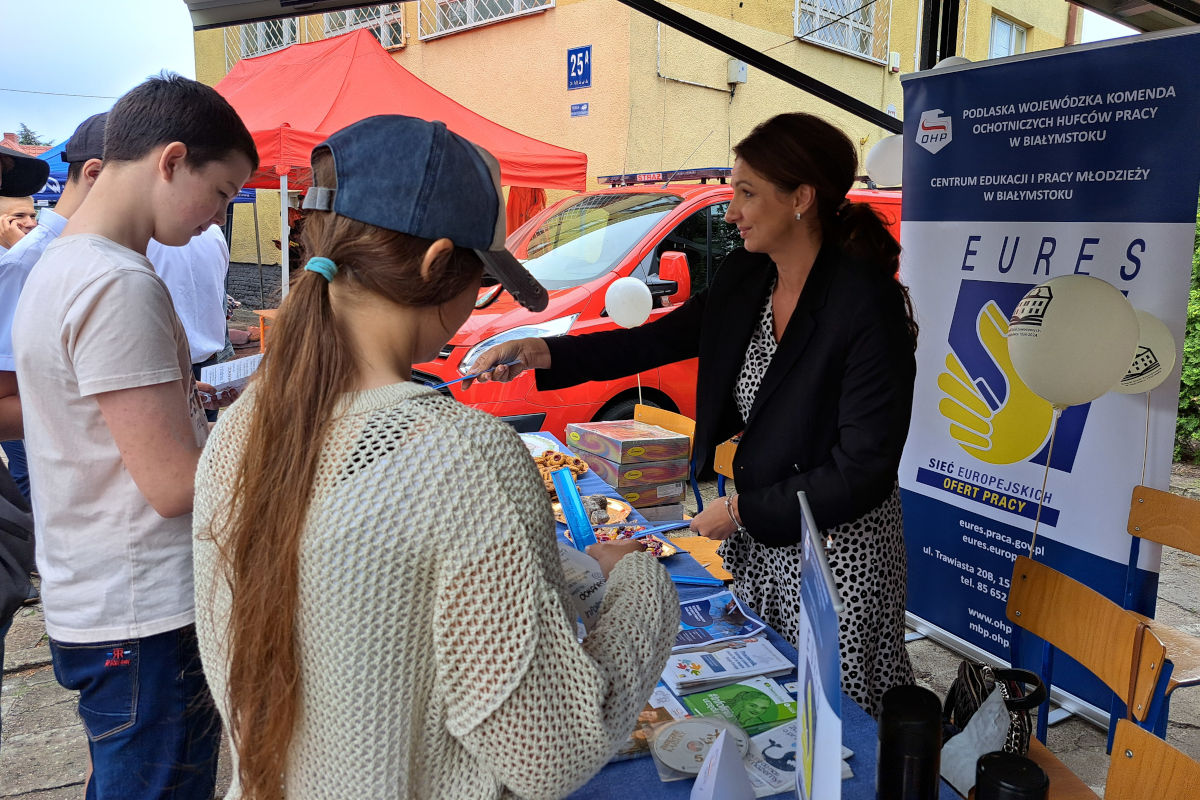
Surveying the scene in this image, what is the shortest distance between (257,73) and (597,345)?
7284mm

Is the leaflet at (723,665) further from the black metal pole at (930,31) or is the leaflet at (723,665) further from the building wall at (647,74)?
the building wall at (647,74)

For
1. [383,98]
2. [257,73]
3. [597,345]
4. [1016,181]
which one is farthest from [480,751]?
[257,73]

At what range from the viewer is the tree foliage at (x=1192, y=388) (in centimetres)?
625

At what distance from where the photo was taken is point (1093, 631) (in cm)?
180

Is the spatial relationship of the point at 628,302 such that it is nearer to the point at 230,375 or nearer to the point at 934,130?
the point at 934,130

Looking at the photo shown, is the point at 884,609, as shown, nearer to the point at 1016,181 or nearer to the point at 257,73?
the point at 1016,181

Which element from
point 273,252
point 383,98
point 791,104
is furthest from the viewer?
point 273,252

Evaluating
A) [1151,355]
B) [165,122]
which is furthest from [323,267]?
[1151,355]

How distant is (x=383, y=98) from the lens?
732 cm

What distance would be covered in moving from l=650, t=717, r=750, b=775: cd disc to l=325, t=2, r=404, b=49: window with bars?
11848 millimetres

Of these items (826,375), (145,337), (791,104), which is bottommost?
(826,375)

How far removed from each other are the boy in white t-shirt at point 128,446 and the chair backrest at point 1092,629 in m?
1.81

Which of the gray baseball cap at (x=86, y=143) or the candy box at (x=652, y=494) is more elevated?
the gray baseball cap at (x=86, y=143)

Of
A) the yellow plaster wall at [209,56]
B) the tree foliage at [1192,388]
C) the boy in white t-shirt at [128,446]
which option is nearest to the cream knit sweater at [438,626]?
the boy in white t-shirt at [128,446]
